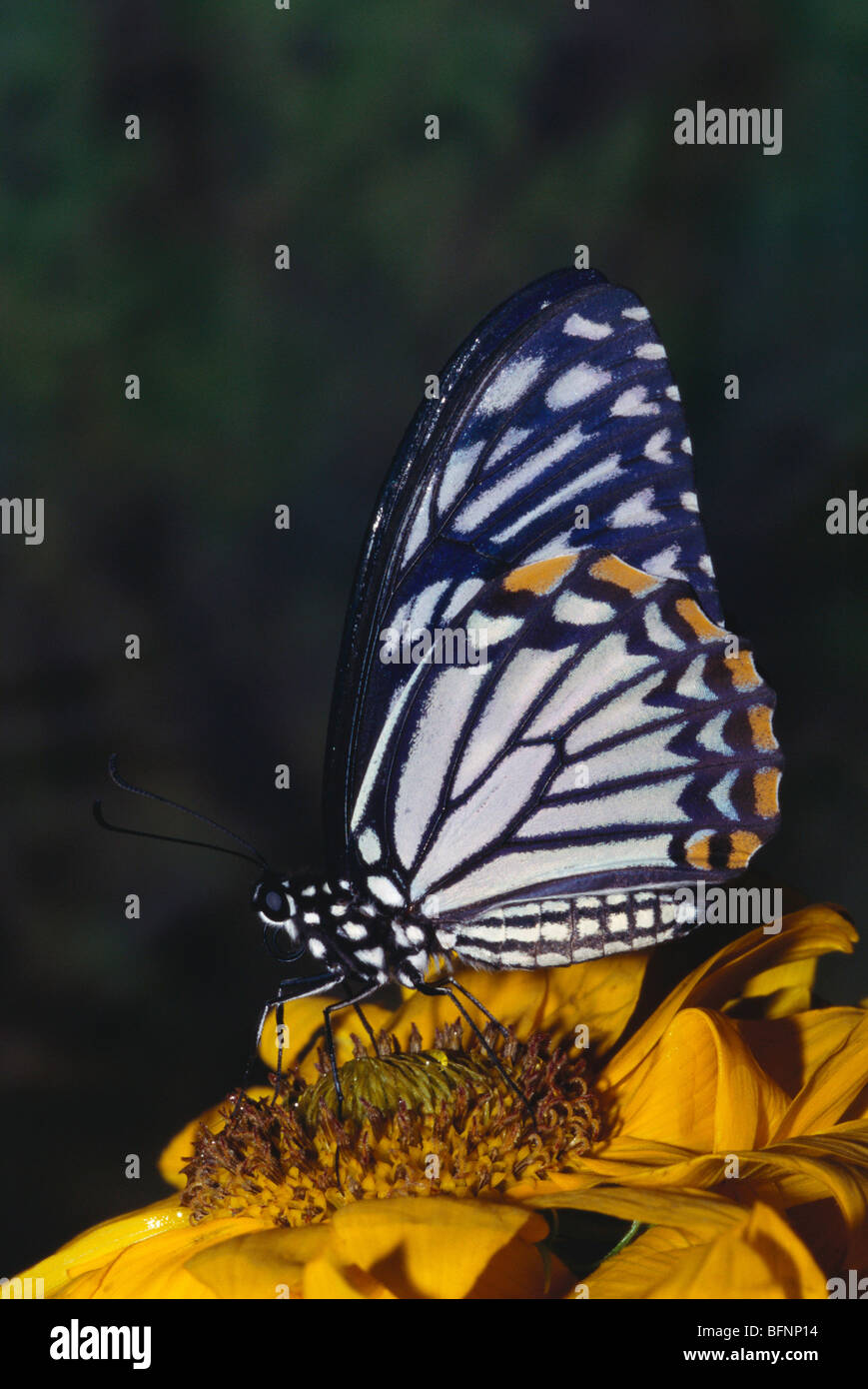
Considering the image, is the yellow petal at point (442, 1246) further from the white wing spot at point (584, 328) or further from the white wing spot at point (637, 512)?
the white wing spot at point (584, 328)

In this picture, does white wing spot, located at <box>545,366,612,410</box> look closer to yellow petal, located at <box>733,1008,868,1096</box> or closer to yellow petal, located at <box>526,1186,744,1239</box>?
yellow petal, located at <box>733,1008,868,1096</box>

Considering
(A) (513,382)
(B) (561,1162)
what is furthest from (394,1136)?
(A) (513,382)

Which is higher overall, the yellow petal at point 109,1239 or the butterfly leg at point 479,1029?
the butterfly leg at point 479,1029

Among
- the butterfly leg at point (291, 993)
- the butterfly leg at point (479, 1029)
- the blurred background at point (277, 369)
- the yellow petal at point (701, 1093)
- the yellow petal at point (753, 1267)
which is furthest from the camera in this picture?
the blurred background at point (277, 369)

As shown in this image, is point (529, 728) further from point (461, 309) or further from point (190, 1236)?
point (461, 309)

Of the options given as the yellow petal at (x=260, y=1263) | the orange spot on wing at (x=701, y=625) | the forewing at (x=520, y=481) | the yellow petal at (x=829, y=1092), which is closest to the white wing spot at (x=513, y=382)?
the forewing at (x=520, y=481)

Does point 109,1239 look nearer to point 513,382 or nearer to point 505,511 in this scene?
point 505,511
